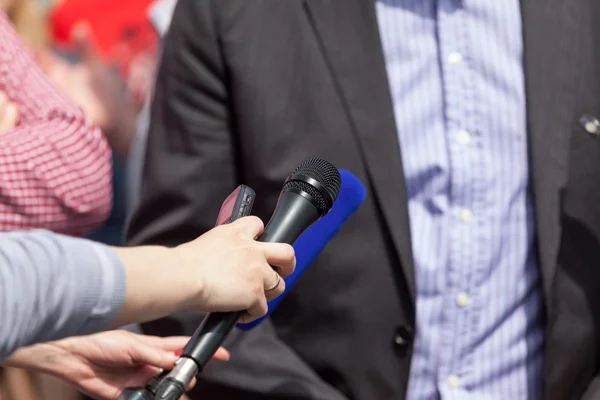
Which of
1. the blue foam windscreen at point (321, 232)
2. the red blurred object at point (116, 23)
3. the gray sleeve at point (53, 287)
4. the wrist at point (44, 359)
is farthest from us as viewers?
the red blurred object at point (116, 23)

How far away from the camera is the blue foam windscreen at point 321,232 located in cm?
102

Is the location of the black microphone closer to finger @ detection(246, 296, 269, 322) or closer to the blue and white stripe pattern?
finger @ detection(246, 296, 269, 322)

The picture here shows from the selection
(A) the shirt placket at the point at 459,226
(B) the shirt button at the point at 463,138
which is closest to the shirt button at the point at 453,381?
(A) the shirt placket at the point at 459,226

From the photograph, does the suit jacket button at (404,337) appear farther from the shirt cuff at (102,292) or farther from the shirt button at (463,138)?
the shirt cuff at (102,292)

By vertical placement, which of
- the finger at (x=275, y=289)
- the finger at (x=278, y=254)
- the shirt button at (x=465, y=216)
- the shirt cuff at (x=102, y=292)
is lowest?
the shirt button at (x=465, y=216)

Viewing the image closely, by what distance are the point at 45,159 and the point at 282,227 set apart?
502mm

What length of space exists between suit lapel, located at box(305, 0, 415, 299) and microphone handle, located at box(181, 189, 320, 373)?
393mm

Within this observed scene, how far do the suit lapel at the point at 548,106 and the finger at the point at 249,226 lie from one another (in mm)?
559

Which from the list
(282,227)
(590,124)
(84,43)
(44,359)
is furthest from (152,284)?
(84,43)

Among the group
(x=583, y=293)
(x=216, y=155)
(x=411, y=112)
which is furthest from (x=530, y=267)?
(x=216, y=155)

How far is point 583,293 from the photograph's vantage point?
51.4 inches

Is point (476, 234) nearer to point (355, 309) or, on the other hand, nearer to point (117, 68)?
point (355, 309)

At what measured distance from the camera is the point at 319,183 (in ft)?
2.98

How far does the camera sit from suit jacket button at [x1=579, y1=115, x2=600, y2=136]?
4.28 feet
